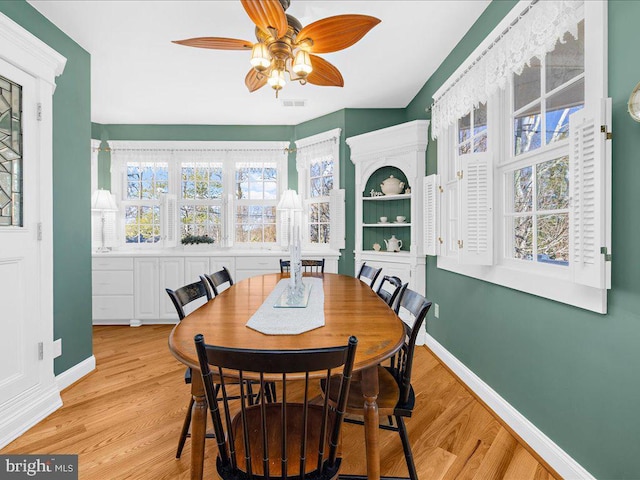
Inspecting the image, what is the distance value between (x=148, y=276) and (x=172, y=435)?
2.63 meters

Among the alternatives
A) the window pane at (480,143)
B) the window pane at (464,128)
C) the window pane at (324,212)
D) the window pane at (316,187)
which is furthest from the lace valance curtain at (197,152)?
the window pane at (480,143)

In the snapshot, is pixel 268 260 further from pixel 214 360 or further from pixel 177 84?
pixel 214 360

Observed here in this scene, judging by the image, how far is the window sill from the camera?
4.66 feet

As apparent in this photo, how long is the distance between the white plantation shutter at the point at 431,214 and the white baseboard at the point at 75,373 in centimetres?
318

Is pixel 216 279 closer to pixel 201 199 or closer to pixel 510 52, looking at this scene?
pixel 510 52

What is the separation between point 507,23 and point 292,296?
2.03 m

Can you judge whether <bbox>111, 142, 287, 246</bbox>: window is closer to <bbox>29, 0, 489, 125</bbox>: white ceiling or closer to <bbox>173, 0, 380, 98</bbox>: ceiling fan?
<bbox>29, 0, 489, 125</bbox>: white ceiling

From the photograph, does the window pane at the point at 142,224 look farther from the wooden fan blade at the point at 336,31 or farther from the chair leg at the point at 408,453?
the chair leg at the point at 408,453

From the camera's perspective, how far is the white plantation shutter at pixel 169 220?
4602 millimetres

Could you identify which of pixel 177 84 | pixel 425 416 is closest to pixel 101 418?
pixel 425 416

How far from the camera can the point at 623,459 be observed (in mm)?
1322

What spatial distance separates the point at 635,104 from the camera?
46.9 inches

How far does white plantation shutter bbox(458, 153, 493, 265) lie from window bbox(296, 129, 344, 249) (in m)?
1.96

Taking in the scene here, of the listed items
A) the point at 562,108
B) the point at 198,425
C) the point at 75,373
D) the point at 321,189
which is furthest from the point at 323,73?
the point at 75,373
